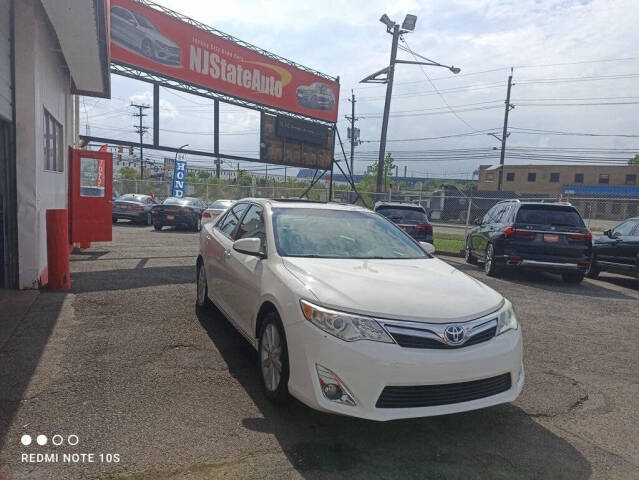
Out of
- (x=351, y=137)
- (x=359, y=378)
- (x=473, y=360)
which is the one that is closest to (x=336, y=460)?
(x=359, y=378)

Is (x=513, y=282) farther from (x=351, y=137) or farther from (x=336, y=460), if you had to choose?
(x=351, y=137)

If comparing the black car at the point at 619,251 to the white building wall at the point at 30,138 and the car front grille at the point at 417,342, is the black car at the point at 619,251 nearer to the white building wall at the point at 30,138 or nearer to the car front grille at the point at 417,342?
the car front grille at the point at 417,342

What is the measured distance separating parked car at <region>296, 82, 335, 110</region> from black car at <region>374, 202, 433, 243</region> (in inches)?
221

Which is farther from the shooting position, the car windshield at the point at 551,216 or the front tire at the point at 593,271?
the front tire at the point at 593,271

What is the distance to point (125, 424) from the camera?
10.5 ft

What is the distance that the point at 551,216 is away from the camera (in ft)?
32.0

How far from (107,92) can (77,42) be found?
3.94 metres

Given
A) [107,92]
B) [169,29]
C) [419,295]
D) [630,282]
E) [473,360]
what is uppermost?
[169,29]

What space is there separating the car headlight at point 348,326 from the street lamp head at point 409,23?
18.8 metres

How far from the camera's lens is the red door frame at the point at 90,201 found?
10.3 metres

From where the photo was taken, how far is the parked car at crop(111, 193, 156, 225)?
19312 millimetres

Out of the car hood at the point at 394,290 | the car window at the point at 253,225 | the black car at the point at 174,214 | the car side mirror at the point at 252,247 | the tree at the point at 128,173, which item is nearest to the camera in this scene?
the car hood at the point at 394,290

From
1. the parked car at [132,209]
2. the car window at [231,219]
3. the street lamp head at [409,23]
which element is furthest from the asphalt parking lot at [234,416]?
the street lamp head at [409,23]

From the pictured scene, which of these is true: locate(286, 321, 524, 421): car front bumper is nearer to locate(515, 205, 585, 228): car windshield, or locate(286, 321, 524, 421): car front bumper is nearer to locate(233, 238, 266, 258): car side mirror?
locate(233, 238, 266, 258): car side mirror
